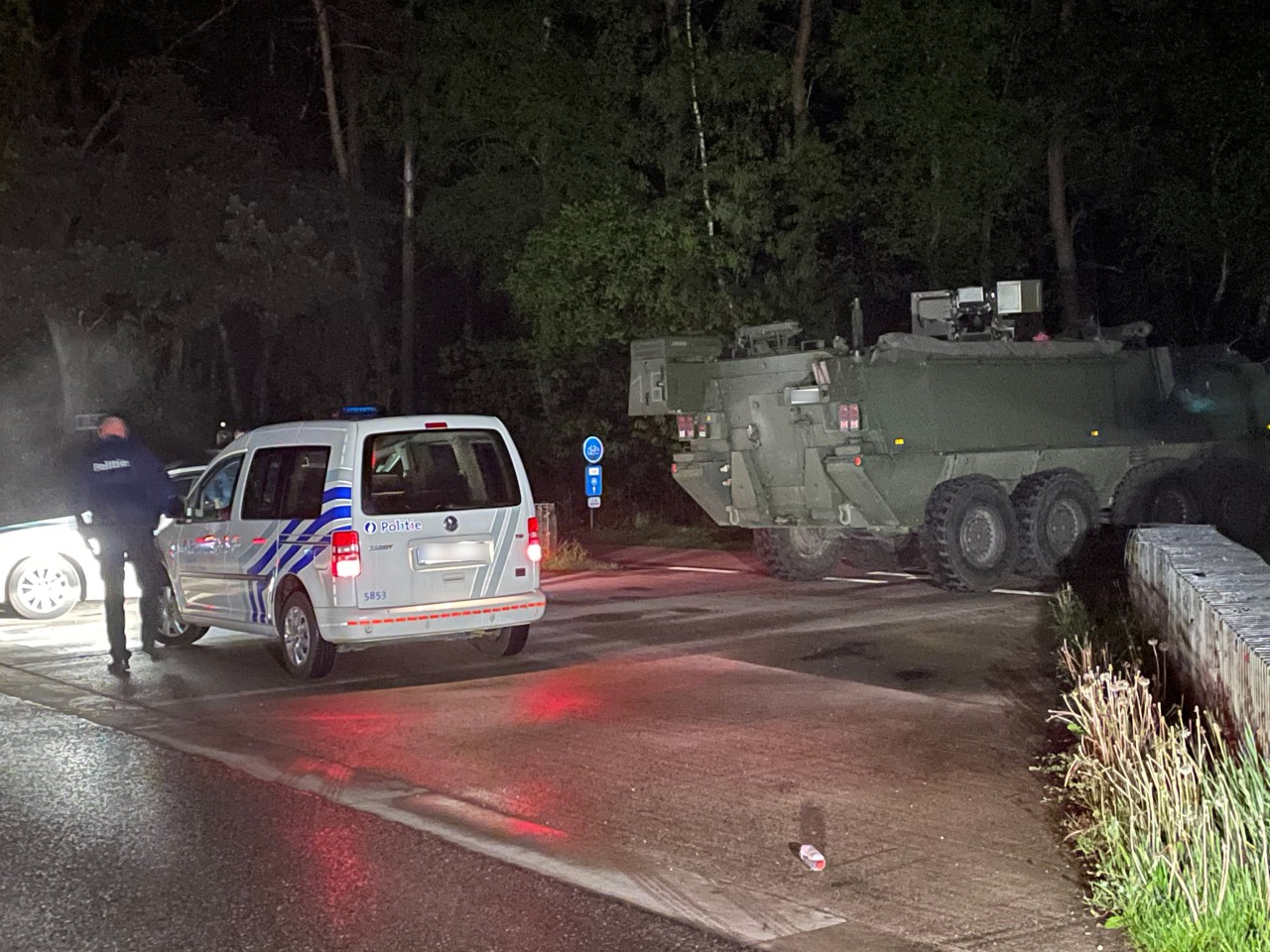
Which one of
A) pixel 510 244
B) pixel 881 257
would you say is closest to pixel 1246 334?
pixel 881 257

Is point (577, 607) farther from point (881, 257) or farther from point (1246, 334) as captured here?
point (1246, 334)

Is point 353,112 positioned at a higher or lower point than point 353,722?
higher

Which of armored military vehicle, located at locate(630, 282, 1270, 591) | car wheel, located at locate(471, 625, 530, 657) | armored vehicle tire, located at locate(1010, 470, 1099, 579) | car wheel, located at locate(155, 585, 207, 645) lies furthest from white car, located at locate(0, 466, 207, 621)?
armored vehicle tire, located at locate(1010, 470, 1099, 579)

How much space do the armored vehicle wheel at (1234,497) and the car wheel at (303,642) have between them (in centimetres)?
1002

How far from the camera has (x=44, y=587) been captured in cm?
1509

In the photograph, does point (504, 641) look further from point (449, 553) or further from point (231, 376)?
point (231, 376)

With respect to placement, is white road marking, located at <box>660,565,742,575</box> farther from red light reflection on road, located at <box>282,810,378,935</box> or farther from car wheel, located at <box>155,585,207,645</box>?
red light reflection on road, located at <box>282,810,378,935</box>

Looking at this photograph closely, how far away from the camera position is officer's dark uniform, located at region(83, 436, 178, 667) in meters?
12.0

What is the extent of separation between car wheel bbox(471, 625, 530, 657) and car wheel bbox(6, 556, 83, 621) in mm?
5056

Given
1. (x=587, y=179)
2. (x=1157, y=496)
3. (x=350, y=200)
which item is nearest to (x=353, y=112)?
(x=350, y=200)

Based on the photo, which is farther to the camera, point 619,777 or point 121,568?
point 121,568

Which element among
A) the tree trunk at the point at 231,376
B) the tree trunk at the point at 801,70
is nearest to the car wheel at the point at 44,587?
the tree trunk at the point at 801,70

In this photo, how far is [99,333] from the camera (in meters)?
32.6

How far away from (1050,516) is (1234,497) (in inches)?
113
